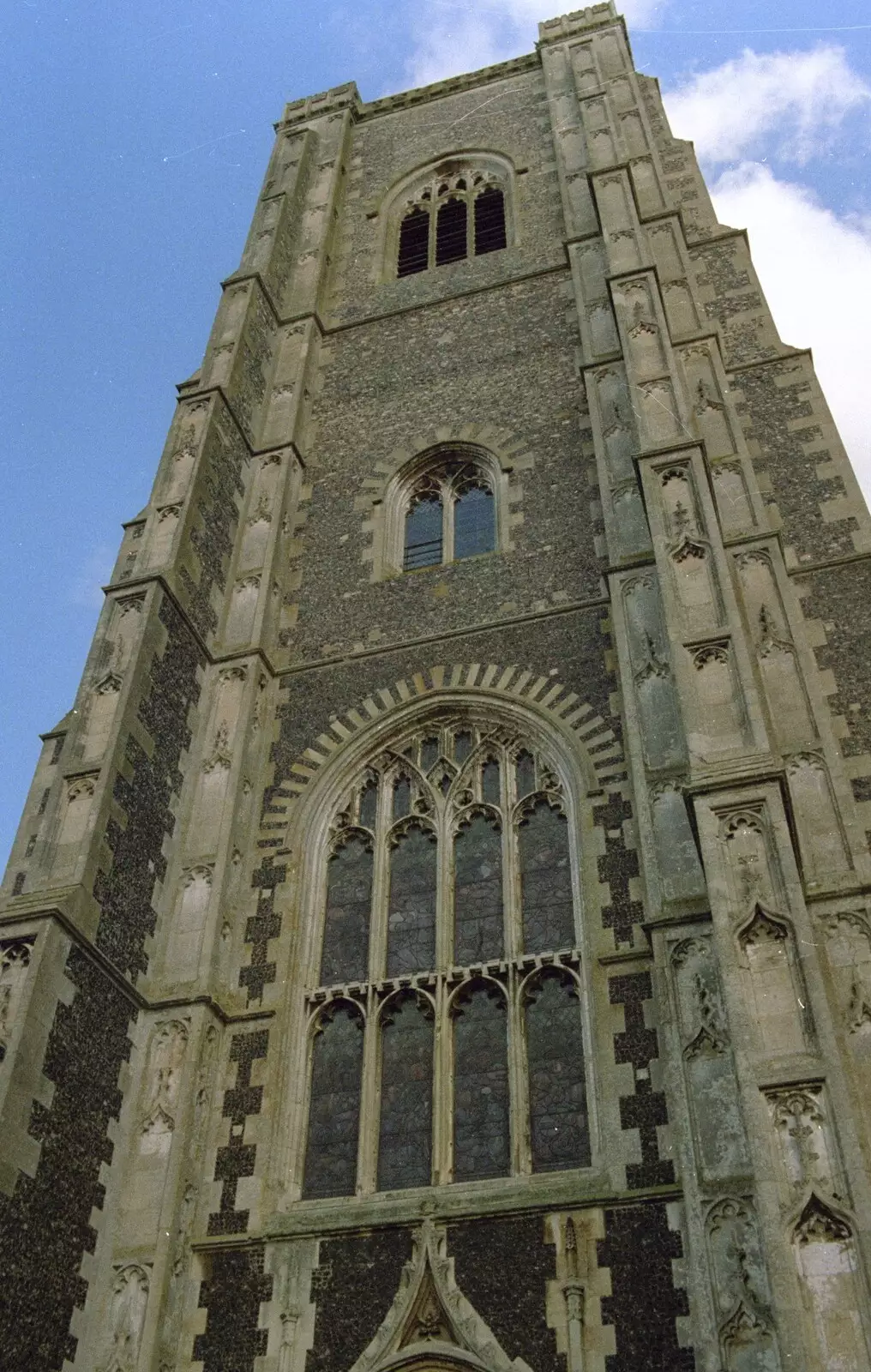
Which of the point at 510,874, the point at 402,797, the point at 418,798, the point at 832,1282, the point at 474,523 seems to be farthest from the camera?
the point at 474,523

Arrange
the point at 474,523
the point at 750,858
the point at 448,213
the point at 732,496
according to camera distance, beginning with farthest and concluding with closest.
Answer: the point at 448,213 < the point at 474,523 < the point at 732,496 < the point at 750,858

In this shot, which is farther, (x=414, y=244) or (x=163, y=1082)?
(x=414, y=244)

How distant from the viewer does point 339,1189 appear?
33.1 ft

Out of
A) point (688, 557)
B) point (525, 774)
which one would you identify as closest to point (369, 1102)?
point (525, 774)

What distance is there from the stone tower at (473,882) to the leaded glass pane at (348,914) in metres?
0.05

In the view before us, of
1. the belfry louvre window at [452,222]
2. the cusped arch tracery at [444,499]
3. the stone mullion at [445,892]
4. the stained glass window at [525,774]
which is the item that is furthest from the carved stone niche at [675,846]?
the belfry louvre window at [452,222]

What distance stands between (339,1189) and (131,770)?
13.0 ft

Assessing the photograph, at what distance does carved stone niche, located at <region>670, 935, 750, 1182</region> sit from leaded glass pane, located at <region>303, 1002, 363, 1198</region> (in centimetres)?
283

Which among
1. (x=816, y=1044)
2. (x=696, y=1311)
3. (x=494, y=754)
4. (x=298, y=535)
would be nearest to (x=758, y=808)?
(x=816, y=1044)

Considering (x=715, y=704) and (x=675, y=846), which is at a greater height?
(x=715, y=704)

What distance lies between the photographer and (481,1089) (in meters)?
10.3

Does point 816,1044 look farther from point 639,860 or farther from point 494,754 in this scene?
point 494,754

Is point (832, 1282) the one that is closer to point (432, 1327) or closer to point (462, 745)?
point (432, 1327)

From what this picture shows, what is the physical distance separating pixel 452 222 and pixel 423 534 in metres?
8.16
